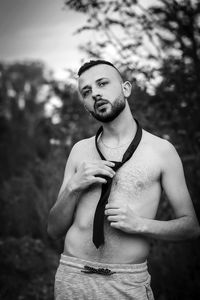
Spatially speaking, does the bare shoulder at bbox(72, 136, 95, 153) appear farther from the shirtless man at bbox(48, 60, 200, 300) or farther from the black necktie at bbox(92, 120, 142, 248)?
the black necktie at bbox(92, 120, 142, 248)

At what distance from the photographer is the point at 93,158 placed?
212cm

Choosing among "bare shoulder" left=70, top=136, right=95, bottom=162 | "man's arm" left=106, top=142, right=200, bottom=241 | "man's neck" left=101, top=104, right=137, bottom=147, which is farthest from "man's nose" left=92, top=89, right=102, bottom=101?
"man's arm" left=106, top=142, right=200, bottom=241

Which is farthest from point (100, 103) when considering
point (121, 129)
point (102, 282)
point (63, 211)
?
point (102, 282)

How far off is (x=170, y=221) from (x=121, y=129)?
2.31 ft

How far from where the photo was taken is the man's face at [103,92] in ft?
6.57

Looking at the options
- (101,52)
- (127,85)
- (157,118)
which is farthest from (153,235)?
(101,52)

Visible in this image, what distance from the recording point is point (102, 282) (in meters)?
1.80

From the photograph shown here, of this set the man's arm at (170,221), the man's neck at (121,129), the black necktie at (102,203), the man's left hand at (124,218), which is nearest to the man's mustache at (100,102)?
the man's neck at (121,129)

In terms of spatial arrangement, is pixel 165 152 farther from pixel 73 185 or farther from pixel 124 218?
pixel 73 185

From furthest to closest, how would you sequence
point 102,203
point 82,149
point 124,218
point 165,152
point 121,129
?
point 82,149 < point 121,129 < point 165,152 < point 102,203 < point 124,218

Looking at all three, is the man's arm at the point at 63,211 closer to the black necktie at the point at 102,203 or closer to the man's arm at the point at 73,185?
the man's arm at the point at 73,185

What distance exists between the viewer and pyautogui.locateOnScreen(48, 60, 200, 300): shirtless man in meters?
1.79

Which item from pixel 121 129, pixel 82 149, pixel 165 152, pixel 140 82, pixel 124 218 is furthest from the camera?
pixel 140 82

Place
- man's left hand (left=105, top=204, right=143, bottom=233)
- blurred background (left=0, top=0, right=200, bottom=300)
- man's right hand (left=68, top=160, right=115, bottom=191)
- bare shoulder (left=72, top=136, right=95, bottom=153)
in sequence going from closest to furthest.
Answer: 1. man's left hand (left=105, top=204, right=143, bottom=233)
2. man's right hand (left=68, top=160, right=115, bottom=191)
3. bare shoulder (left=72, top=136, right=95, bottom=153)
4. blurred background (left=0, top=0, right=200, bottom=300)
